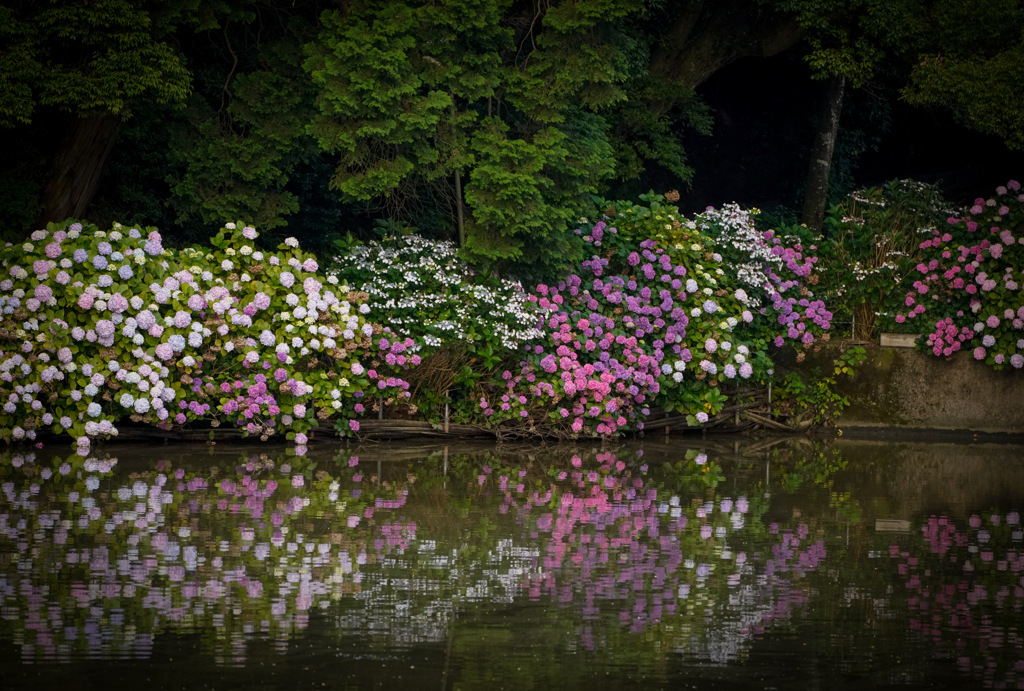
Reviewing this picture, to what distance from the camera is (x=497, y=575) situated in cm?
552

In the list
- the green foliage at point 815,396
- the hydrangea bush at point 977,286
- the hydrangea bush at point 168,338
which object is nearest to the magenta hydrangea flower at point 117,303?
the hydrangea bush at point 168,338

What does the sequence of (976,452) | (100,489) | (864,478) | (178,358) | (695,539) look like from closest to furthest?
(695,539), (100,489), (864,478), (178,358), (976,452)

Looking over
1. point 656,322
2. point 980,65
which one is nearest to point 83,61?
point 656,322

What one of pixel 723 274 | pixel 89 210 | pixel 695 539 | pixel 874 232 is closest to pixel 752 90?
pixel 874 232

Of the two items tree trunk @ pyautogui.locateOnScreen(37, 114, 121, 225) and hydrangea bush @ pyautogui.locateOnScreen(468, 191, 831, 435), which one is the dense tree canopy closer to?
tree trunk @ pyautogui.locateOnScreen(37, 114, 121, 225)

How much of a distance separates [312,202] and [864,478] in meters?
7.00

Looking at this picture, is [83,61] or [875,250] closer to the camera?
[83,61]

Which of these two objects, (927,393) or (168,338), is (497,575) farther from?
(927,393)

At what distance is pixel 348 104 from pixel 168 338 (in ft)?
8.49

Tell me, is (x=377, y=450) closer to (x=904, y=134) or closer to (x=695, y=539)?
(x=695, y=539)

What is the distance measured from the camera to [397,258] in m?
10.7

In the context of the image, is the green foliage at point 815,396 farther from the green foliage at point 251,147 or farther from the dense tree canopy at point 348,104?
the green foliage at point 251,147

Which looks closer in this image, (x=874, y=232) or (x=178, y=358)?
(x=178, y=358)

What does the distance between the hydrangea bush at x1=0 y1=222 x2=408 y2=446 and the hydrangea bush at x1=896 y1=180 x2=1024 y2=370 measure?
5.27 meters
